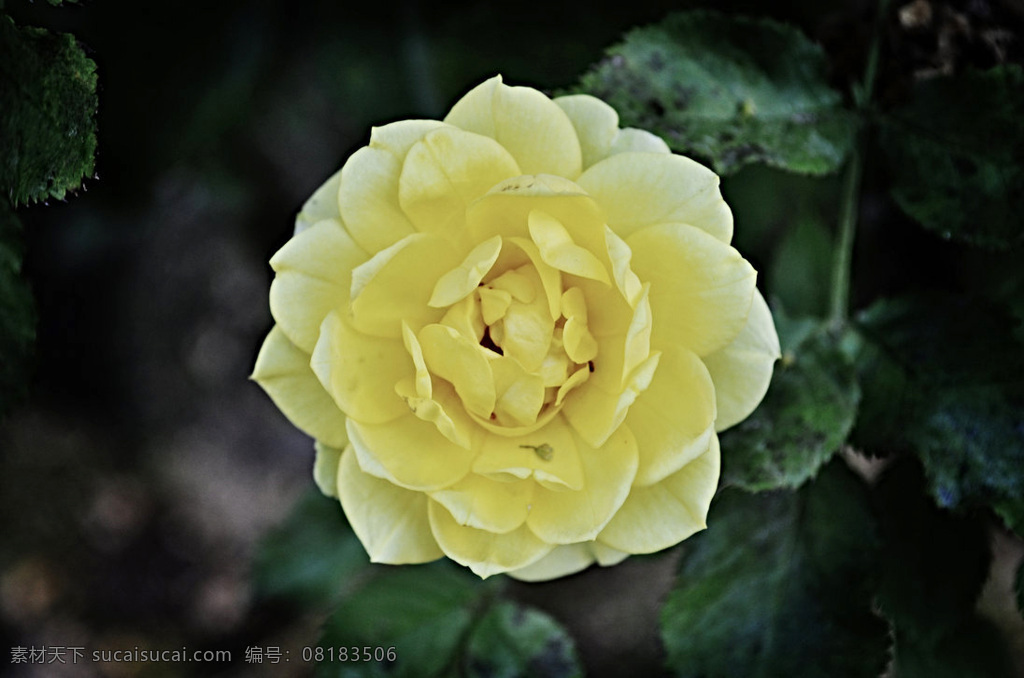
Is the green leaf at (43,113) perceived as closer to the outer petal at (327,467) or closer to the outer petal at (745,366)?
the outer petal at (327,467)

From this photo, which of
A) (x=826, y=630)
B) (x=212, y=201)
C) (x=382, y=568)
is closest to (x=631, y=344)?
(x=826, y=630)

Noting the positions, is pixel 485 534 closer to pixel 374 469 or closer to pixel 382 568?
pixel 374 469

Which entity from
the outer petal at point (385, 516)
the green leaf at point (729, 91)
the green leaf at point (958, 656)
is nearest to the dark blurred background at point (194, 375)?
the green leaf at point (729, 91)

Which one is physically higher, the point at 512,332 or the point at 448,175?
the point at 448,175

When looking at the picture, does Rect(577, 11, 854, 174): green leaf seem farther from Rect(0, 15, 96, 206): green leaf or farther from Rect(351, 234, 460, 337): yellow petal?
Rect(0, 15, 96, 206): green leaf

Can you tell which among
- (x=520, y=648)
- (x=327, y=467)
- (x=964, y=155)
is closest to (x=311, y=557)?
(x=520, y=648)

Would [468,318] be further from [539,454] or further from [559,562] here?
[559,562]

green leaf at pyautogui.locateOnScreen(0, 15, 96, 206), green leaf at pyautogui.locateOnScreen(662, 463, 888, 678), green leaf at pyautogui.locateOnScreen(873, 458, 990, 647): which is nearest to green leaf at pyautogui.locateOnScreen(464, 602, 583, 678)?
green leaf at pyautogui.locateOnScreen(662, 463, 888, 678)
